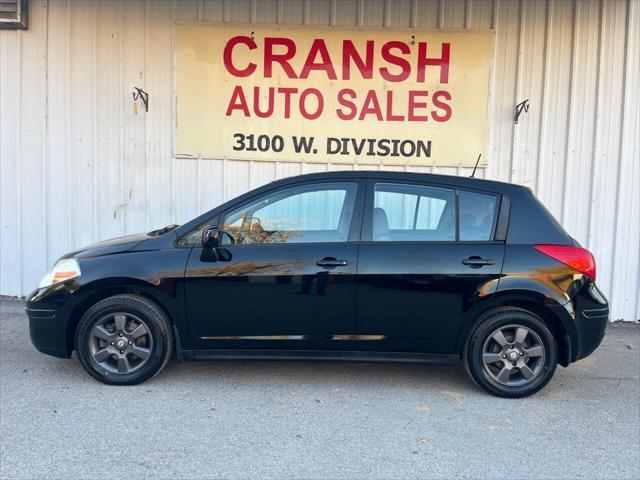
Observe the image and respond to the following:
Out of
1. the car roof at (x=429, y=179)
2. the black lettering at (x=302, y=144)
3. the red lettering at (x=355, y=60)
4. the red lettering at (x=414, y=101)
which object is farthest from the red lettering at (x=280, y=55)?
the car roof at (x=429, y=179)

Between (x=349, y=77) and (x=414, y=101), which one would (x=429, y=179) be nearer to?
(x=414, y=101)

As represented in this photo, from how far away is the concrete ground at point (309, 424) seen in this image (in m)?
3.54

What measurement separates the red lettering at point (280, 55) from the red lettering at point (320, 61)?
16 centimetres

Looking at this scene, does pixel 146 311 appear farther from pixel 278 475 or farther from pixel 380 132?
pixel 380 132

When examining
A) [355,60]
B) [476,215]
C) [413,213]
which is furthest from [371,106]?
[476,215]

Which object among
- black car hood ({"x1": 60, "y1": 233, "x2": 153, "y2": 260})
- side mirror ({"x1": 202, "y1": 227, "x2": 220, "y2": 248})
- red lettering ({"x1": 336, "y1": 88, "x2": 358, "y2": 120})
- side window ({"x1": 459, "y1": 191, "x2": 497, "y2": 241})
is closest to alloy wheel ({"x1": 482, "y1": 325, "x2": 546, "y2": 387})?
side window ({"x1": 459, "y1": 191, "x2": 497, "y2": 241})

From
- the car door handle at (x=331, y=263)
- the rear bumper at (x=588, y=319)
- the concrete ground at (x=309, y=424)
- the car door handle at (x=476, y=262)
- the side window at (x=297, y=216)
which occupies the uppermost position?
the side window at (x=297, y=216)

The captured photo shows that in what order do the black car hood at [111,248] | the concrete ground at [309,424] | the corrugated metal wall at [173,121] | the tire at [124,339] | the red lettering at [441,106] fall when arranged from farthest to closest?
the red lettering at [441,106]
the corrugated metal wall at [173,121]
the black car hood at [111,248]
the tire at [124,339]
the concrete ground at [309,424]

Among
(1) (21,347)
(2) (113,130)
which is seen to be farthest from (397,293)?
(2) (113,130)

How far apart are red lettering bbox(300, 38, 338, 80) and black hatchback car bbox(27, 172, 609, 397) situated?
2731 mm

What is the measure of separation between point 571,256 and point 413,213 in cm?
121

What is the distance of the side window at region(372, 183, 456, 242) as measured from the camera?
4.59 m

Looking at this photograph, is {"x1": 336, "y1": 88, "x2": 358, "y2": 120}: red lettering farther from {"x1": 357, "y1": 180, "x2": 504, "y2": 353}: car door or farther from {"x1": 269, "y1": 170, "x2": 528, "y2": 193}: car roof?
{"x1": 357, "y1": 180, "x2": 504, "y2": 353}: car door

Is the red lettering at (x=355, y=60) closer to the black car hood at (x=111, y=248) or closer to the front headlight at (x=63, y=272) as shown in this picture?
the black car hood at (x=111, y=248)
